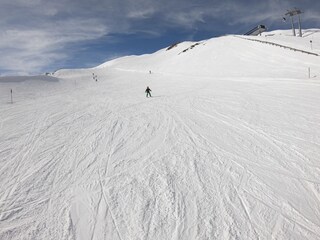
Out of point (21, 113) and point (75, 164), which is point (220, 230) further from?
point (21, 113)

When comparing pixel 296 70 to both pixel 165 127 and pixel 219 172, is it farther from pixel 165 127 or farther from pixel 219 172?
pixel 219 172

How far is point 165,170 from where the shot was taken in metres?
9.20

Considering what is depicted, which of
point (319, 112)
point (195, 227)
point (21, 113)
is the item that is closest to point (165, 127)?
point (195, 227)

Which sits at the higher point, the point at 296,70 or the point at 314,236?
the point at 296,70

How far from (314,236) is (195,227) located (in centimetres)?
280

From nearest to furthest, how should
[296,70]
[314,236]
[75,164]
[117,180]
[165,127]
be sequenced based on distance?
[314,236] < [117,180] < [75,164] < [165,127] < [296,70]

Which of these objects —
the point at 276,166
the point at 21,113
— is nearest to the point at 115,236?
the point at 276,166

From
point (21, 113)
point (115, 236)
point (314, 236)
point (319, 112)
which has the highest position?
point (21, 113)

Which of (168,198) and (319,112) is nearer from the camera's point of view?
(168,198)

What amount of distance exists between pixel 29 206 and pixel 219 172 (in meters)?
5.96

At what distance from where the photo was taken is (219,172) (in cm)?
895

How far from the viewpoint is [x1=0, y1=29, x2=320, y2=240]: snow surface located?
6711mm

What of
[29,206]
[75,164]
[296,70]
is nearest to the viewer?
[29,206]

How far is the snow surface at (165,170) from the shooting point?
22.0ft
